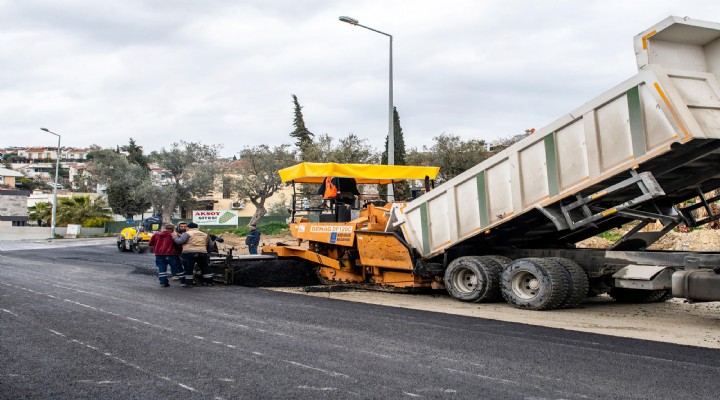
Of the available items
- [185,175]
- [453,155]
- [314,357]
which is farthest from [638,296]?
[185,175]

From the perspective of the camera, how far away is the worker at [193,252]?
39.1 feet

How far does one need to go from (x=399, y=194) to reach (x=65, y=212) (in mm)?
44524

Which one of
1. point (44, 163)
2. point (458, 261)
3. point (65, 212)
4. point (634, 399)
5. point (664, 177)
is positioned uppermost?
point (44, 163)

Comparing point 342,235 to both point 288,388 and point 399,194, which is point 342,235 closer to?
point 399,194

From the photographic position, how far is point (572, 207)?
8523 mm

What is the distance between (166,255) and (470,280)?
5.59 metres

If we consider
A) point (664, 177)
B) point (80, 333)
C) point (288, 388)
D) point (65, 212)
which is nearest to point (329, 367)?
point (288, 388)

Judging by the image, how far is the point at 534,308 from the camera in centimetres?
888

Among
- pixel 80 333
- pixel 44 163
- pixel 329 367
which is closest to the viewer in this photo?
pixel 329 367

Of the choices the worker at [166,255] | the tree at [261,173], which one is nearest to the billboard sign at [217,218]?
the tree at [261,173]

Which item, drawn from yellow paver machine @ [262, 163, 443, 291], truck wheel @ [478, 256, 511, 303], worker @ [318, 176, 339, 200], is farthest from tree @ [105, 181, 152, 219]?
truck wheel @ [478, 256, 511, 303]

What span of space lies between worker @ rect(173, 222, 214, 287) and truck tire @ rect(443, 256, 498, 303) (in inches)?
181

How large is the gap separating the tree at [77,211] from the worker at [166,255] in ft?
135

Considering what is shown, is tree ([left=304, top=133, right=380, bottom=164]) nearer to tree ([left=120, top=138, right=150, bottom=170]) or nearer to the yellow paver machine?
the yellow paver machine
